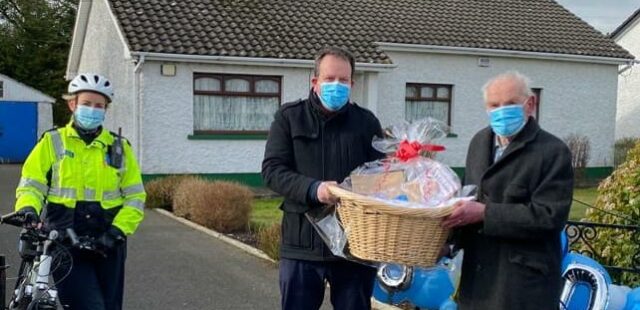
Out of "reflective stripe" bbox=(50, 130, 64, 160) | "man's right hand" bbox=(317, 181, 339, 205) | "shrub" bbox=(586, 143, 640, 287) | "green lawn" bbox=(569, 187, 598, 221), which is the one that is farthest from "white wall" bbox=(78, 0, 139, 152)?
"man's right hand" bbox=(317, 181, 339, 205)

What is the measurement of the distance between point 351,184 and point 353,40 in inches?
544

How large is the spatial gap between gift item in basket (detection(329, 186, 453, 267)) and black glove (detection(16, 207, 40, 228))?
1.57 metres

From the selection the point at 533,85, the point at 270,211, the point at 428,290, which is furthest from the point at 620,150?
the point at 428,290

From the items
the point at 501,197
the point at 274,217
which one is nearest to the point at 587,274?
the point at 501,197

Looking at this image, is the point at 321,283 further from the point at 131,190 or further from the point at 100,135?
the point at 100,135

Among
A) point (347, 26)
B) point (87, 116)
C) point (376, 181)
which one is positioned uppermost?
point (347, 26)

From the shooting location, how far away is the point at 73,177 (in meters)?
3.70

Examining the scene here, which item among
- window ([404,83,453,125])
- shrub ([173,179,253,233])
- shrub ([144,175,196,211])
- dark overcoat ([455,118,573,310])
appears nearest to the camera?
dark overcoat ([455,118,573,310])

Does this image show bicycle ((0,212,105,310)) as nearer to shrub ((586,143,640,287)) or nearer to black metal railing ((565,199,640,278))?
black metal railing ((565,199,640,278))

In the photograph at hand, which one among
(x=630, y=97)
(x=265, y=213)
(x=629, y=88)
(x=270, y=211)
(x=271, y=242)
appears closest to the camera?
(x=271, y=242)

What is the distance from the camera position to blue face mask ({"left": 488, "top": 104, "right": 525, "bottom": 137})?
298 cm

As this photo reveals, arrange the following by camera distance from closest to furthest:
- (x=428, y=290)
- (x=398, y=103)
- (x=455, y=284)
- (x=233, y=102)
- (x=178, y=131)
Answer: (x=455, y=284) < (x=428, y=290) < (x=178, y=131) < (x=233, y=102) < (x=398, y=103)

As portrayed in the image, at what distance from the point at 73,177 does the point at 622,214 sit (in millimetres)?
4681

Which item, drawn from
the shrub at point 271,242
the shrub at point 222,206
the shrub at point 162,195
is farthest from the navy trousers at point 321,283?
the shrub at point 162,195
